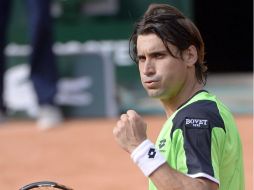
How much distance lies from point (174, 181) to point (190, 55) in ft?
1.42

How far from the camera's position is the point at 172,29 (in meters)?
2.50

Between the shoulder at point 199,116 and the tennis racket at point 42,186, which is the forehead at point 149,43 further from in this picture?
the tennis racket at point 42,186

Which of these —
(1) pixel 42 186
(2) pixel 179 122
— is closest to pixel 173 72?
(2) pixel 179 122

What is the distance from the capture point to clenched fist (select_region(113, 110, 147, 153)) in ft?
7.93

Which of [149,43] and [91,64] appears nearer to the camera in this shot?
[149,43]

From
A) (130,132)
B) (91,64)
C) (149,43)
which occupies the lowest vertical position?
(91,64)

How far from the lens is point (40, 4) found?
7871 mm

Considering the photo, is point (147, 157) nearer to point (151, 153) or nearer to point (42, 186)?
point (151, 153)

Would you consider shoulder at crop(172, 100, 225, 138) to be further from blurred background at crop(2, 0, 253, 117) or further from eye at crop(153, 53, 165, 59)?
blurred background at crop(2, 0, 253, 117)

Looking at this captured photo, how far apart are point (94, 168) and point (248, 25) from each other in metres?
6.20

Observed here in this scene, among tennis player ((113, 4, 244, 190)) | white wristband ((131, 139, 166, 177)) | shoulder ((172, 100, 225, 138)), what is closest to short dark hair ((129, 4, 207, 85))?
tennis player ((113, 4, 244, 190))

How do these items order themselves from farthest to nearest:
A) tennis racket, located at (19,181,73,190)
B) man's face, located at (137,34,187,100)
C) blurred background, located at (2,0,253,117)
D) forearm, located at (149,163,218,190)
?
blurred background, located at (2,0,253,117) < tennis racket, located at (19,181,73,190) < man's face, located at (137,34,187,100) < forearm, located at (149,163,218,190)

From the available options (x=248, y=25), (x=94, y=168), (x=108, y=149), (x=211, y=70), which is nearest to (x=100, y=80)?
(x=108, y=149)

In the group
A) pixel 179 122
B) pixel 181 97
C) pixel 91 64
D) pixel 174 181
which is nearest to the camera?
pixel 174 181
